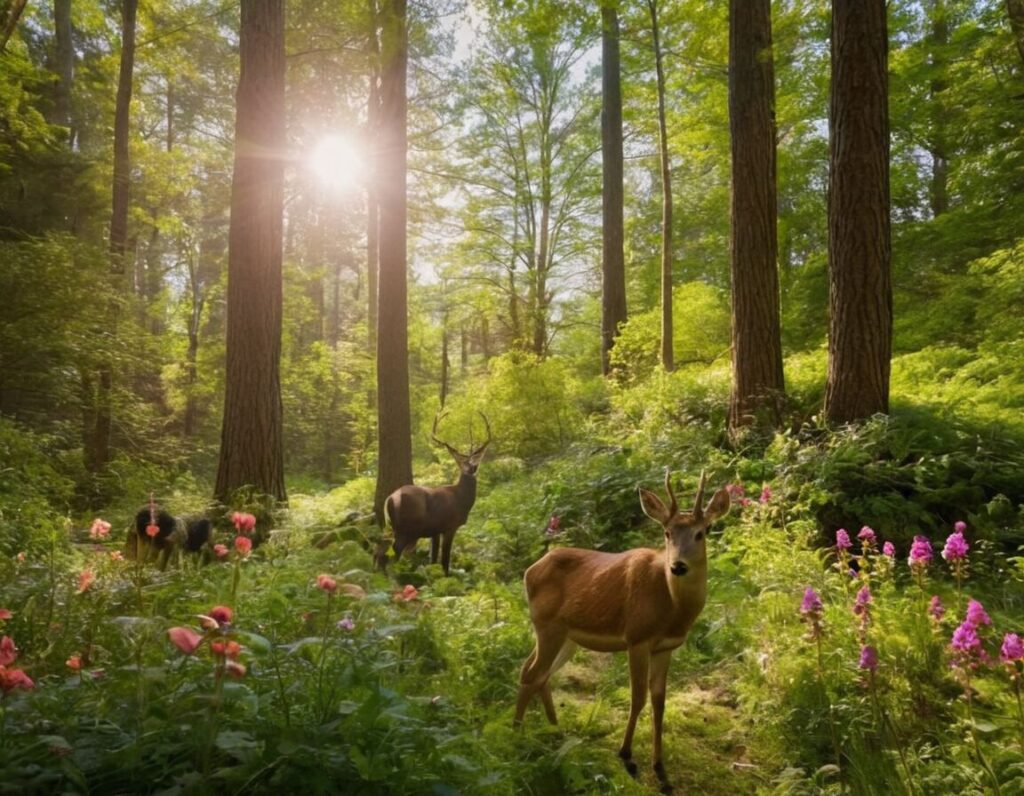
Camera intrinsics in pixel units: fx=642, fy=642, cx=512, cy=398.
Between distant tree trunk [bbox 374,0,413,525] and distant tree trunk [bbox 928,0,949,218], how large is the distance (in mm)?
9547

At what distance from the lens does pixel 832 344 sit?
23.2ft

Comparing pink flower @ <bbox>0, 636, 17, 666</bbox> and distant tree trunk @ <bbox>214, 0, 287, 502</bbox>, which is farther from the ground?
distant tree trunk @ <bbox>214, 0, 287, 502</bbox>

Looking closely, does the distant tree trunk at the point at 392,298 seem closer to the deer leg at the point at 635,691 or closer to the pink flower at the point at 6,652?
the deer leg at the point at 635,691

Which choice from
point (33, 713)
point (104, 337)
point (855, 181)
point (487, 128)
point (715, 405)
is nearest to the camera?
point (33, 713)

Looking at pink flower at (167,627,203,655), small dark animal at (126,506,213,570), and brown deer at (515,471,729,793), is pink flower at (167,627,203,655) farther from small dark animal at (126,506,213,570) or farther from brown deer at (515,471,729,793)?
small dark animal at (126,506,213,570)

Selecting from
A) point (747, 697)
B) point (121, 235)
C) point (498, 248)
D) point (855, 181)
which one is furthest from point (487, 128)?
point (747, 697)

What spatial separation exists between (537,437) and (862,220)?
28.7 ft

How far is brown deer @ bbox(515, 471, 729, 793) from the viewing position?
3213mm

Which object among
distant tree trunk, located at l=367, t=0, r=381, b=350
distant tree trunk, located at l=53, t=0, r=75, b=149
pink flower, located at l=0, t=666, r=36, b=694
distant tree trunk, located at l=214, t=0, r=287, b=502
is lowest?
pink flower, located at l=0, t=666, r=36, b=694

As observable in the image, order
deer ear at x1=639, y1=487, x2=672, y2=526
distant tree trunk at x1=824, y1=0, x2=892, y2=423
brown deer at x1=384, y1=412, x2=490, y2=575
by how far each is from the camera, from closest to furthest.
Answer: deer ear at x1=639, y1=487, x2=672, y2=526, distant tree trunk at x1=824, y1=0, x2=892, y2=423, brown deer at x1=384, y1=412, x2=490, y2=575

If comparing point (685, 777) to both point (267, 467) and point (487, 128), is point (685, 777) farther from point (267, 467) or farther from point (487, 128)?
point (487, 128)

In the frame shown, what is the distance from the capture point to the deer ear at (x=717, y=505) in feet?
10.7

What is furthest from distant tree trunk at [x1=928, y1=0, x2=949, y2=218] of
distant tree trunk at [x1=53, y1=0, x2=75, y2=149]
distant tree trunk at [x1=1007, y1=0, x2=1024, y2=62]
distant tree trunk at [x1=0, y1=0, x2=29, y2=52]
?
distant tree trunk at [x1=53, y1=0, x2=75, y2=149]

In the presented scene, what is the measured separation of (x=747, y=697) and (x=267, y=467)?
6271 millimetres
